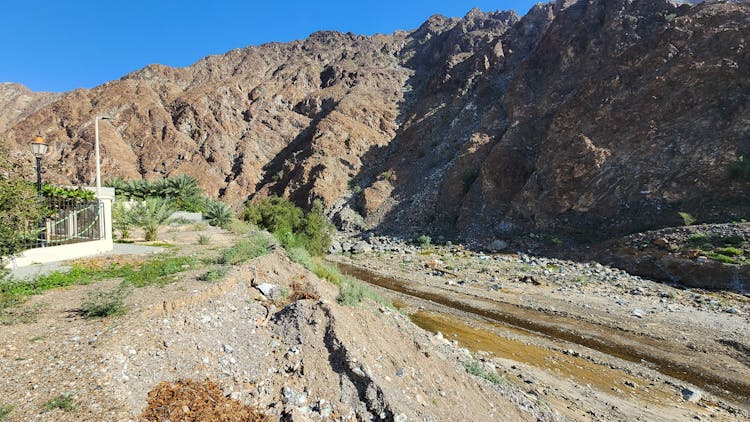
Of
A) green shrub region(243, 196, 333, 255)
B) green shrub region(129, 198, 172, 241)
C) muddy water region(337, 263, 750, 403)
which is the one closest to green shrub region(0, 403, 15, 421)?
green shrub region(129, 198, 172, 241)

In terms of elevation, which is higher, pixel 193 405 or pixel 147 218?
pixel 147 218

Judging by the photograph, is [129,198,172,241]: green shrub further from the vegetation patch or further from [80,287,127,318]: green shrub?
the vegetation patch

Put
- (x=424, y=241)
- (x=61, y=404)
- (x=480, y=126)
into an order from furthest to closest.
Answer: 1. (x=480, y=126)
2. (x=424, y=241)
3. (x=61, y=404)

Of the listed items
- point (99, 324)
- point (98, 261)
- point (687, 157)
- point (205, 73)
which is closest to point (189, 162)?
point (205, 73)

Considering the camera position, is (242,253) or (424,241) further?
(424,241)

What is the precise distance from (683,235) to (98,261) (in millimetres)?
21414

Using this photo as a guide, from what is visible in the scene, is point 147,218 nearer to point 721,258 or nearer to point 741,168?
point 721,258

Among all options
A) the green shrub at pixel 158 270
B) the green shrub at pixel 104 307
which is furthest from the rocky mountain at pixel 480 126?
the green shrub at pixel 158 270

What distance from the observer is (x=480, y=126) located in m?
32.8

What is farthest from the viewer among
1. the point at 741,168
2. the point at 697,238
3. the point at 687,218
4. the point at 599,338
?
the point at 687,218

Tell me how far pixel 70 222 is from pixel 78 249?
0.81 metres

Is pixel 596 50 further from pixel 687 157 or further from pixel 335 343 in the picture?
pixel 335 343

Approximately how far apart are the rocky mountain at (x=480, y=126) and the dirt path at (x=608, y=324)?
6436 millimetres

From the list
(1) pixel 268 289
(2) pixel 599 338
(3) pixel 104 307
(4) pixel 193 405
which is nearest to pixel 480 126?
(2) pixel 599 338
